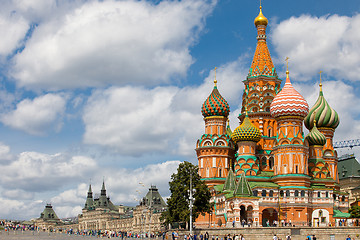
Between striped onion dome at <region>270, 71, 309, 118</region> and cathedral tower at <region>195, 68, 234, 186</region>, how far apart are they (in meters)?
8.51

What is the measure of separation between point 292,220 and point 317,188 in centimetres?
607

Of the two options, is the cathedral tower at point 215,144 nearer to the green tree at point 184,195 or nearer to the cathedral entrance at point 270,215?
the cathedral entrance at point 270,215

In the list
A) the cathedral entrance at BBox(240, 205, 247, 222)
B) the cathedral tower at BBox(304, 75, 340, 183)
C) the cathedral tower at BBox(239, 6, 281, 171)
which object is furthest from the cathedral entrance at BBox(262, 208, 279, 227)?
the cathedral tower at BBox(304, 75, 340, 183)

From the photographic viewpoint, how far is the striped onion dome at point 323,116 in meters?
81.8

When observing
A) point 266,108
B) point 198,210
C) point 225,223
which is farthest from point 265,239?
point 266,108

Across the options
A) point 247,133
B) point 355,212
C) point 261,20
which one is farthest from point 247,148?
point 261,20

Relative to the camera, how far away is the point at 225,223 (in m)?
69.6

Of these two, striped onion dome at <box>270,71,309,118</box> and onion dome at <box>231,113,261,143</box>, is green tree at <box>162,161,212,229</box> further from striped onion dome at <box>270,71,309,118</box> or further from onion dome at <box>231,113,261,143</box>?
striped onion dome at <box>270,71,309,118</box>

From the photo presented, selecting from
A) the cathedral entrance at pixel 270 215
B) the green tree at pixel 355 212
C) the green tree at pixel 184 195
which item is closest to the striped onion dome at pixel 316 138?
the green tree at pixel 355 212

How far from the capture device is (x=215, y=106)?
80.8m

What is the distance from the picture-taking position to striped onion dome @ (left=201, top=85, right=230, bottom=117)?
265ft

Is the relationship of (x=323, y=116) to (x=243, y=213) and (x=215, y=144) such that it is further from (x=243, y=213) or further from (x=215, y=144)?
(x=243, y=213)

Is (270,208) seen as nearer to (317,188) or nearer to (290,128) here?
(317,188)

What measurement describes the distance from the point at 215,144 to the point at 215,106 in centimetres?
611
